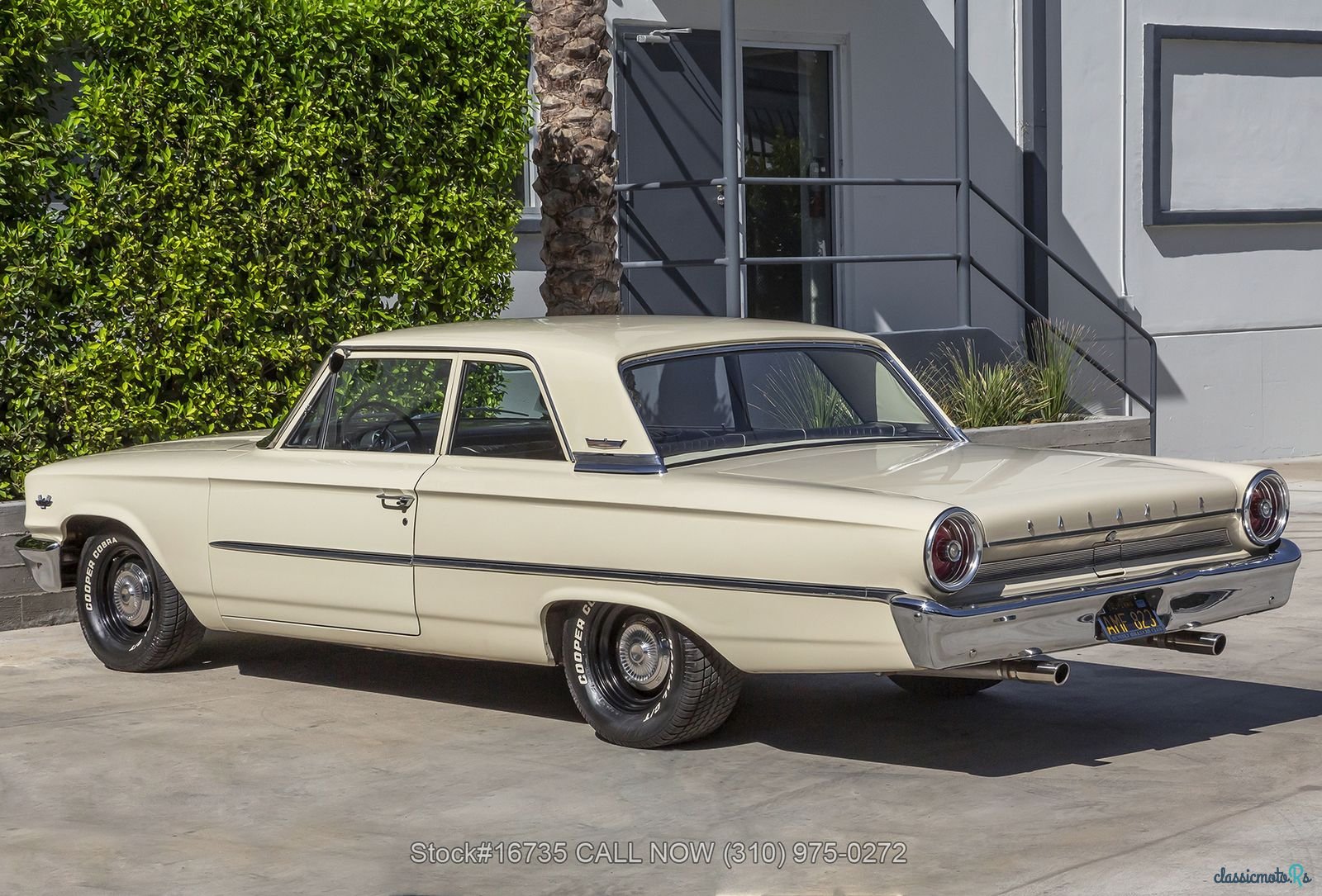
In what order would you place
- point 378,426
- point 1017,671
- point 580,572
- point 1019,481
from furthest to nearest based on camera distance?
point 378,426 < point 580,572 < point 1019,481 < point 1017,671

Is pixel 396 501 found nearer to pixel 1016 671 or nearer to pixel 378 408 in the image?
pixel 378 408

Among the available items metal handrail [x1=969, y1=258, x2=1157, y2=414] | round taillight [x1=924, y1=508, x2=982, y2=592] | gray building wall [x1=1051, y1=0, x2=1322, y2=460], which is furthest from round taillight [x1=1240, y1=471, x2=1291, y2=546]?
gray building wall [x1=1051, y1=0, x2=1322, y2=460]

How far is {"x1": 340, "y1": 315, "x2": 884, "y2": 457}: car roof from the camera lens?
6.27 metres

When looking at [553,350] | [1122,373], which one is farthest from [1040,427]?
[553,350]

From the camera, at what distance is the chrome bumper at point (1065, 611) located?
5.36 m

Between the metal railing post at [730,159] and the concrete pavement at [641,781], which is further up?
the metal railing post at [730,159]

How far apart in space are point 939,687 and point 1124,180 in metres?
9.91

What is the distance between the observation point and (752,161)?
1474cm

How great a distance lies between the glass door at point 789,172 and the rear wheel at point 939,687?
7662 mm

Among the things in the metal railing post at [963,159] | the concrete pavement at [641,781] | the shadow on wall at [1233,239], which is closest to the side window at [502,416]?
the concrete pavement at [641,781]

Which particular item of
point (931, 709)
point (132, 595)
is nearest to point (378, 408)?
point (132, 595)

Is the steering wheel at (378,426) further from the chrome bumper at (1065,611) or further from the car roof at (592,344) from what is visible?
the chrome bumper at (1065,611)

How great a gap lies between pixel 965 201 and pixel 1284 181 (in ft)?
14.4

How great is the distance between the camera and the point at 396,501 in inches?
263
